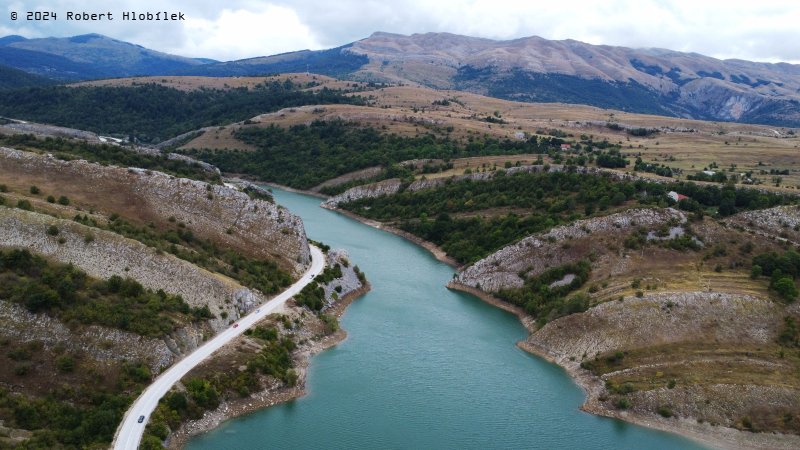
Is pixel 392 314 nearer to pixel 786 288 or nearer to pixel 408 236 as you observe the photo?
pixel 408 236

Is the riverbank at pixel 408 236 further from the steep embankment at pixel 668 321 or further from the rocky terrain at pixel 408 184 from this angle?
the steep embankment at pixel 668 321

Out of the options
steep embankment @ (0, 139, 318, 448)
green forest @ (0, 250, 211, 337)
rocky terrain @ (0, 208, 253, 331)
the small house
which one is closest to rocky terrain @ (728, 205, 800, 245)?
the small house

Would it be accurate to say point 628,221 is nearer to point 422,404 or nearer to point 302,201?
point 422,404

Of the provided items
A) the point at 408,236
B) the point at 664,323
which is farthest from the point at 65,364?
the point at 408,236

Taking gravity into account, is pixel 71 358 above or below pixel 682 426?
above

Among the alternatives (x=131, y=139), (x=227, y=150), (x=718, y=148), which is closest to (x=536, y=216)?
(x=718, y=148)
